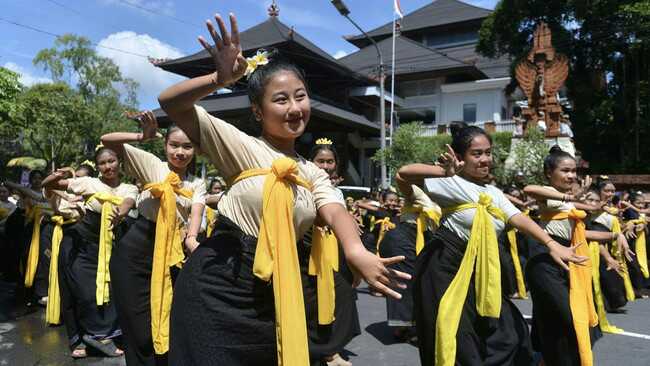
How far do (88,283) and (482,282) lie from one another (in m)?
3.61

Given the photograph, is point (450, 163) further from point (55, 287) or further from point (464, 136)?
point (55, 287)

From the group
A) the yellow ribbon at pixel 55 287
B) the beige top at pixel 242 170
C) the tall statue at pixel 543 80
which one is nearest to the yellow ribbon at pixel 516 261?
the yellow ribbon at pixel 55 287

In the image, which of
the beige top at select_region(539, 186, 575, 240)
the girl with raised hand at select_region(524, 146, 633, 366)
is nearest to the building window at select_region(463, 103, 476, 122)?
the girl with raised hand at select_region(524, 146, 633, 366)

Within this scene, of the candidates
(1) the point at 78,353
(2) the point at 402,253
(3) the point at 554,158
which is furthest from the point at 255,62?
(2) the point at 402,253

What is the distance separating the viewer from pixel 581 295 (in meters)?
3.69

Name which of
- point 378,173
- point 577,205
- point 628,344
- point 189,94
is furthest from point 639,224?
point 378,173

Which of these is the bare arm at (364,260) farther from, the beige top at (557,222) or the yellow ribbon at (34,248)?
the yellow ribbon at (34,248)

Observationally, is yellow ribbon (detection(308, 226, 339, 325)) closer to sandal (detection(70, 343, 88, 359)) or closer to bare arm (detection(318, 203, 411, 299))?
bare arm (detection(318, 203, 411, 299))

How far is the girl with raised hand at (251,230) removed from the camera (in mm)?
2027

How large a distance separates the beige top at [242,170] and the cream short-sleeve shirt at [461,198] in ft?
4.88

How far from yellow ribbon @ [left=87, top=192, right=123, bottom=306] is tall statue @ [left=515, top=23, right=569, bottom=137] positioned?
16.5m

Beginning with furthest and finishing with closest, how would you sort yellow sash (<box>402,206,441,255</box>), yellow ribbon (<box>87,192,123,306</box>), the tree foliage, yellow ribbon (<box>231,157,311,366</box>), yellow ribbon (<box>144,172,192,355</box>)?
the tree foliage
yellow sash (<box>402,206,441,255</box>)
yellow ribbon (<box>87,192,123,306</box>)
yellow ribbon (<box>144,172,192,355</box>)
yellow ribbon (<box>231,157,311,366</box>)

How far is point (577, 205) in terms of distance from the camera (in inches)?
163

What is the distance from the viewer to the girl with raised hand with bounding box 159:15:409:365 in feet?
6.65
